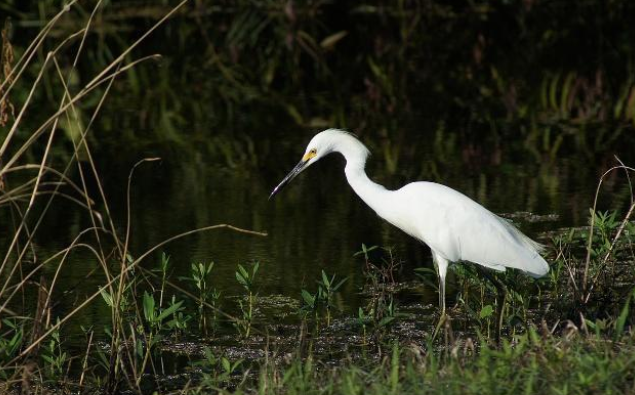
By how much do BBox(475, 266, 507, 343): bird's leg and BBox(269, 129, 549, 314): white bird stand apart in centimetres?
9

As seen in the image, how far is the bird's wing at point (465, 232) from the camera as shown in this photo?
14.6 feet

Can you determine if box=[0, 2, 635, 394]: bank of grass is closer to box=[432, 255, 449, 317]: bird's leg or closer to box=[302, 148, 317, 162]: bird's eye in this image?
box=[432, 255, 449, 317]: bird's leg

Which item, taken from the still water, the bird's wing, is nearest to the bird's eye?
the bird's wing

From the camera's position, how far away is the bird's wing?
4457mm

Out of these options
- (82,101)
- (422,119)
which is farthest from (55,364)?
(82,101)

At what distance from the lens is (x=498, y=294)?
4512 millimetres

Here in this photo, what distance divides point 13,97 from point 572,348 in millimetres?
6568

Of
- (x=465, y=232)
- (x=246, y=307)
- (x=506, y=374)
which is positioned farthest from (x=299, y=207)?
(x=506, y=374)

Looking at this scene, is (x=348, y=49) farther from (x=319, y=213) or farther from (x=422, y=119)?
(x=319, y=213)

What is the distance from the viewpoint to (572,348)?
3.25 metres

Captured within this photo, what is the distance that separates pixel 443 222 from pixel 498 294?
0.36 metres

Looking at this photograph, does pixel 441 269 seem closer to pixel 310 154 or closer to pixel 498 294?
pixel 498 294

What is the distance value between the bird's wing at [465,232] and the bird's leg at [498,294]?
0.32 ft

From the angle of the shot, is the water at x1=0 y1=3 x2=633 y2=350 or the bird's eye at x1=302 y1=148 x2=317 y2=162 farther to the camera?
the water at x1=0 y1=3 x2=633 y2=350
